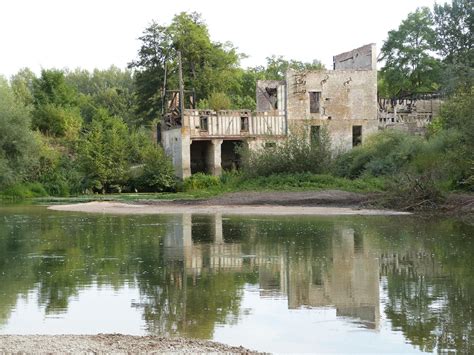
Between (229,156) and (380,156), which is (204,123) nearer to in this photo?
(229,156)

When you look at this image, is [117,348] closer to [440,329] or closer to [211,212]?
[440,329]

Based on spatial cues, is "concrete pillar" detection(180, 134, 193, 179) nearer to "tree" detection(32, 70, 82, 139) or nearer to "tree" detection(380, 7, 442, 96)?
"tree" detection(32, 70, 82, 139)

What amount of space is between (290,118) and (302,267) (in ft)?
118

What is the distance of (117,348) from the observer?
8.98m

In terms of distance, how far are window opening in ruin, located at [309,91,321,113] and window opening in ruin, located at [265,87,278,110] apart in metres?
2.42

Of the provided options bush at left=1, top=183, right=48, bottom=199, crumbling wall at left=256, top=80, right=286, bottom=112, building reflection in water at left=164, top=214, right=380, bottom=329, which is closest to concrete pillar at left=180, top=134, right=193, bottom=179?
crumbling wall at left=256, top=80, right=286, bottom=112

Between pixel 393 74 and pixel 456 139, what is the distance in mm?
34366

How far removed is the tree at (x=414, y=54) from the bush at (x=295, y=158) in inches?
1048

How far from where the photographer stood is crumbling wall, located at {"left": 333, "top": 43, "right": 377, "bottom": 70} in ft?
174

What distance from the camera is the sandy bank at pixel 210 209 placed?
109 feet

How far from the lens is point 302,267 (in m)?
17.0

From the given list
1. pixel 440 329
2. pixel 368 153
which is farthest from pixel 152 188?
pixel 440 329

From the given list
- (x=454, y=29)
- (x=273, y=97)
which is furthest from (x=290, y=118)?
(x=454, y=29)

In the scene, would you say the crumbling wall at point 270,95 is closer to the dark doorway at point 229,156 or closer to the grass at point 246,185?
the dark doorway at point 229,156
